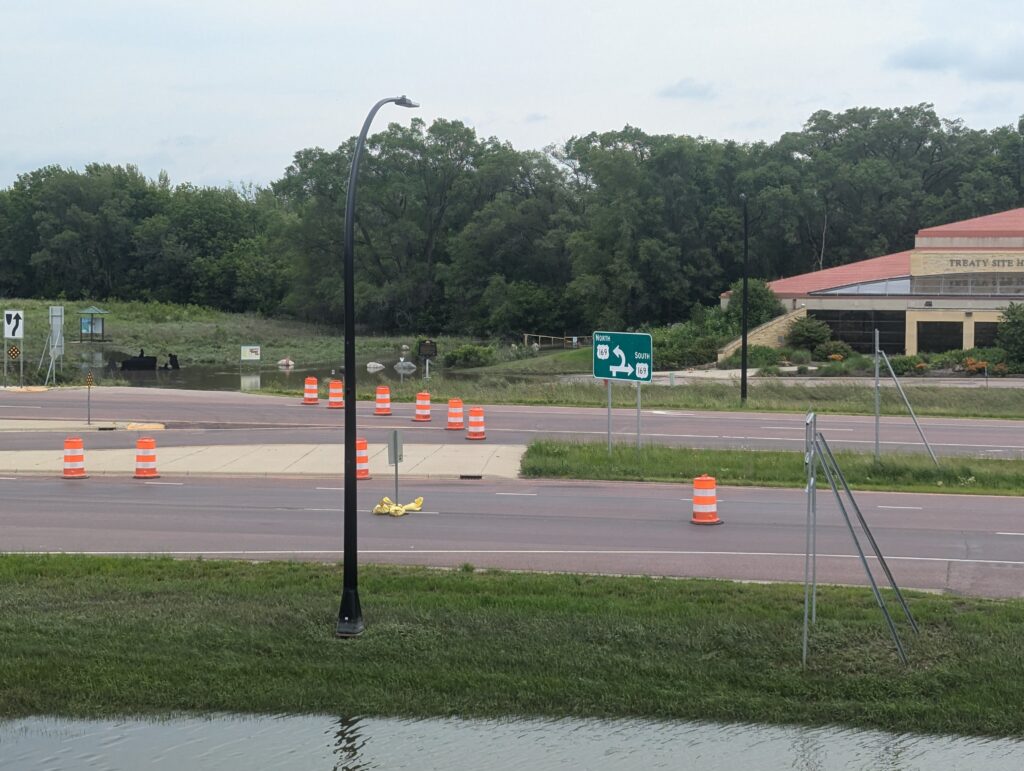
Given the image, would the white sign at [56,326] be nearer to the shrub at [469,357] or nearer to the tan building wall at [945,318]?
the shrub at [469,357]

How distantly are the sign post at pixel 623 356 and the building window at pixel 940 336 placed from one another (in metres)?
43.3

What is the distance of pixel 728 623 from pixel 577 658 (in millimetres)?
1754

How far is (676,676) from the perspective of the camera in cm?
1107

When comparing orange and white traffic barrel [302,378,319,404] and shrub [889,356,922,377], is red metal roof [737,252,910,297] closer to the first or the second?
shrub [889,356,922,377]

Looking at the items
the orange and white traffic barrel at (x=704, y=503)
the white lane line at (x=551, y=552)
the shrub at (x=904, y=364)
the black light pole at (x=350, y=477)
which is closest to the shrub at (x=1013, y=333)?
the shrub at (x=904, y=364)

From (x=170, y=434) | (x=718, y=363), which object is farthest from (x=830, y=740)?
(x=718, y=363)

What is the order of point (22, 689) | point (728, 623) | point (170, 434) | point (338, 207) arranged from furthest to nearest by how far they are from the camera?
point (338, 207), point (170, 434), point (728, 623), point (22, 689)

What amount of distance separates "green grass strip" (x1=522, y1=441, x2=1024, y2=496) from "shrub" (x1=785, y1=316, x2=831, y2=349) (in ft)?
130

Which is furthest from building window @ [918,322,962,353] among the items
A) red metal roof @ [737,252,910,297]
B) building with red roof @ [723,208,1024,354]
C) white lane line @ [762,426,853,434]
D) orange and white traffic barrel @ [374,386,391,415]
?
orange and white traffic barrel @ [374,386,391,415]

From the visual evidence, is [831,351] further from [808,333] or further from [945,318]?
[945,318]

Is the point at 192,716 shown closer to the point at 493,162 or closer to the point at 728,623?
the point at 728,623

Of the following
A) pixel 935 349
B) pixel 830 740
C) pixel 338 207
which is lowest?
pixel 830 740

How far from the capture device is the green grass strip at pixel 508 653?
34.7 ft

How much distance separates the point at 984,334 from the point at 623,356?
43779 millimetres
